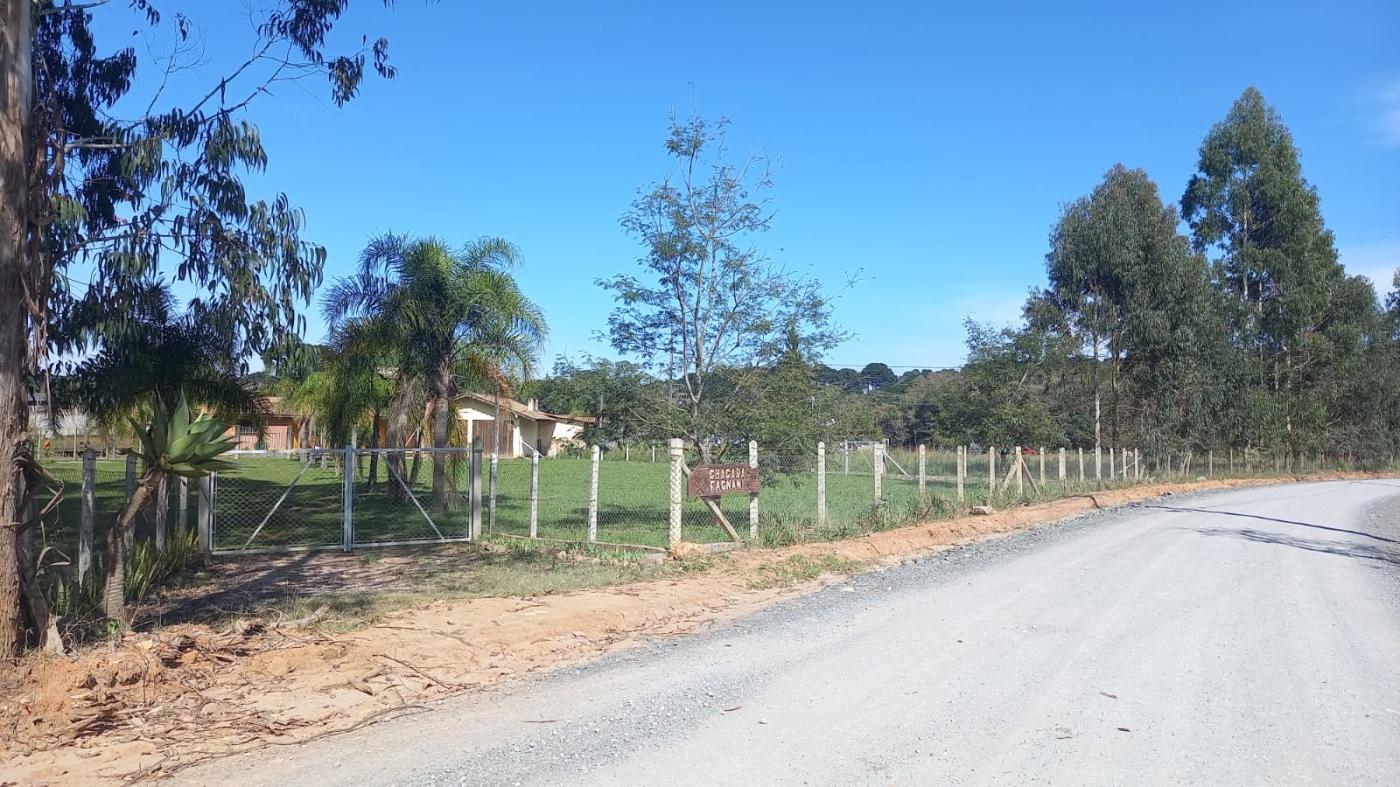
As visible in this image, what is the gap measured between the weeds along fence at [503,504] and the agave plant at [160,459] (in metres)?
0.51

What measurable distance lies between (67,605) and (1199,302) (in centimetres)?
4179

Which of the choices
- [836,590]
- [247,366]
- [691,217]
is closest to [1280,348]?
[691,217]

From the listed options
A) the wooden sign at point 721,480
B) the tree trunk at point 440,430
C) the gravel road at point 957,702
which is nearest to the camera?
the gravel road at point 957,702

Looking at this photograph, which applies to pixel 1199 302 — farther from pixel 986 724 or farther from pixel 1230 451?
pixel 986 724

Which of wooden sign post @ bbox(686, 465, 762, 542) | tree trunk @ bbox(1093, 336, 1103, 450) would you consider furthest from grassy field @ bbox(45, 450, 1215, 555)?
tree trunk @ bbox(1093, 336, 1103, 450)

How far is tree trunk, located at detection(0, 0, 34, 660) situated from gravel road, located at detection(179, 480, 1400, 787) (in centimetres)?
328

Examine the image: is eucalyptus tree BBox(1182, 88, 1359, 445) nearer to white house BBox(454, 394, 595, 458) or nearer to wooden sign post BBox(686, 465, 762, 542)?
white house BBox(454, 394, 595, 458)

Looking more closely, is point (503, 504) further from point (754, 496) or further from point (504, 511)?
point (754, 496)

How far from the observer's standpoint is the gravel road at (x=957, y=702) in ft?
16.9

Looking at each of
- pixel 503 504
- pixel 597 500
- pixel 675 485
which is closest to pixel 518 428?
pixel 503 504

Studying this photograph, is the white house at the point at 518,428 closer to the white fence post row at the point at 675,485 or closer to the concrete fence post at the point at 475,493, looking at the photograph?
the concrete fence post at the point at 475,493

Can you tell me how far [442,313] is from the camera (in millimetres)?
20016

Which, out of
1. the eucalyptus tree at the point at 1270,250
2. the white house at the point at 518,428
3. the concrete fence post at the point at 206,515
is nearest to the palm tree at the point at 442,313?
the concrete fence post at the point at 206,515

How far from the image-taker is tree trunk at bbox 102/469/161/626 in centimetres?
783
